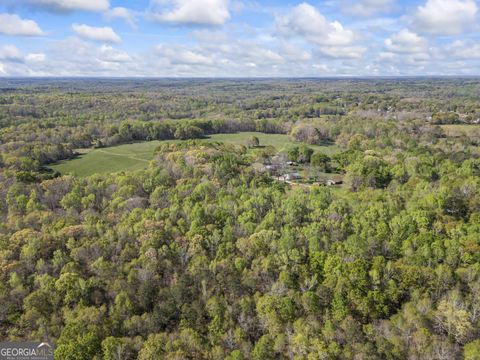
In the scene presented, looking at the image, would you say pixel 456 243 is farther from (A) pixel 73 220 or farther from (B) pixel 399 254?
(A) pixel 73 220

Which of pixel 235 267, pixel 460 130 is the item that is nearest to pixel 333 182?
pixel 235 267

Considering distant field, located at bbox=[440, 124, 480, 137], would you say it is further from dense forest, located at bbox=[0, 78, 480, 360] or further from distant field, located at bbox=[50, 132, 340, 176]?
dense forest, located at bbox=[0, 78, 480, 360]

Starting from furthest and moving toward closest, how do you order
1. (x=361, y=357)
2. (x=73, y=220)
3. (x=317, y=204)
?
(x=317, y=204) → (x=73, y=220) → (x=361, y=357)

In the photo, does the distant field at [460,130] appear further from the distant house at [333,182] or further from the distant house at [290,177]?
the distant house at [290,177]

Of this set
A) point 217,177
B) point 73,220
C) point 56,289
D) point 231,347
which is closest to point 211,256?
point 231,347
